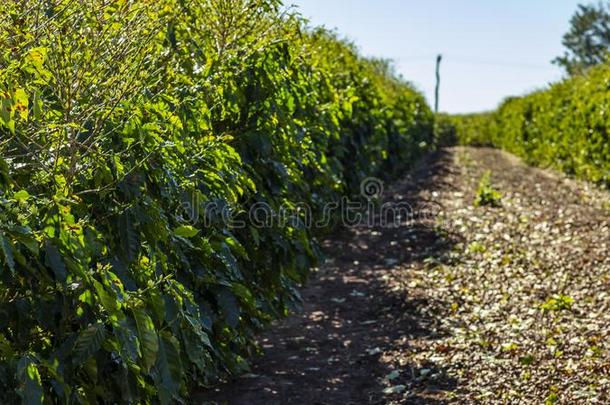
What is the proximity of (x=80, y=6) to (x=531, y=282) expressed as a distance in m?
5.85

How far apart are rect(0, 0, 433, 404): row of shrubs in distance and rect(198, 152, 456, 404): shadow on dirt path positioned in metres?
0.53

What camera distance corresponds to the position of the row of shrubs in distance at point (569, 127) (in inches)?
563

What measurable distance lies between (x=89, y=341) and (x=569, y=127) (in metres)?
16.0

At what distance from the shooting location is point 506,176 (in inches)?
734

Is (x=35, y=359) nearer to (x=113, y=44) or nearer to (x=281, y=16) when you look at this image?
(x=113, y=44)

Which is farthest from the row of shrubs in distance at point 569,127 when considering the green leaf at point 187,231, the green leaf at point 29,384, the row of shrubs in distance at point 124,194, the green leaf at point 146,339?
the green leaf at point 29,384

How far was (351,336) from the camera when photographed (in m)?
6.66

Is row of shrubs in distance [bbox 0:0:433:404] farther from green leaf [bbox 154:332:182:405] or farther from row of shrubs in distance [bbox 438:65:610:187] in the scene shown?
row of shrubs in distance [bbox 438:65:610:187]

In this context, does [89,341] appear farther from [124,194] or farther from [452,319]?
[452,319]

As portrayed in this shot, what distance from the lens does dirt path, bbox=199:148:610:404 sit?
5.35 meters

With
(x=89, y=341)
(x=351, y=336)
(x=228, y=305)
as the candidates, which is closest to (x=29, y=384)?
(x=89, y=341)

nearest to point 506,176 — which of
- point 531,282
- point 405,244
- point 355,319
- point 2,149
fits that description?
point 405,244

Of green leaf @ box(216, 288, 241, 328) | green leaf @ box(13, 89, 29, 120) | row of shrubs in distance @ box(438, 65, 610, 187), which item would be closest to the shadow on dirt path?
green leaf @ box(216, 288, 241, 328)

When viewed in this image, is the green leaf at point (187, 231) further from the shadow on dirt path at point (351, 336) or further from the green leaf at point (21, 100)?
the shadow on dirt path at point (351, 336)
